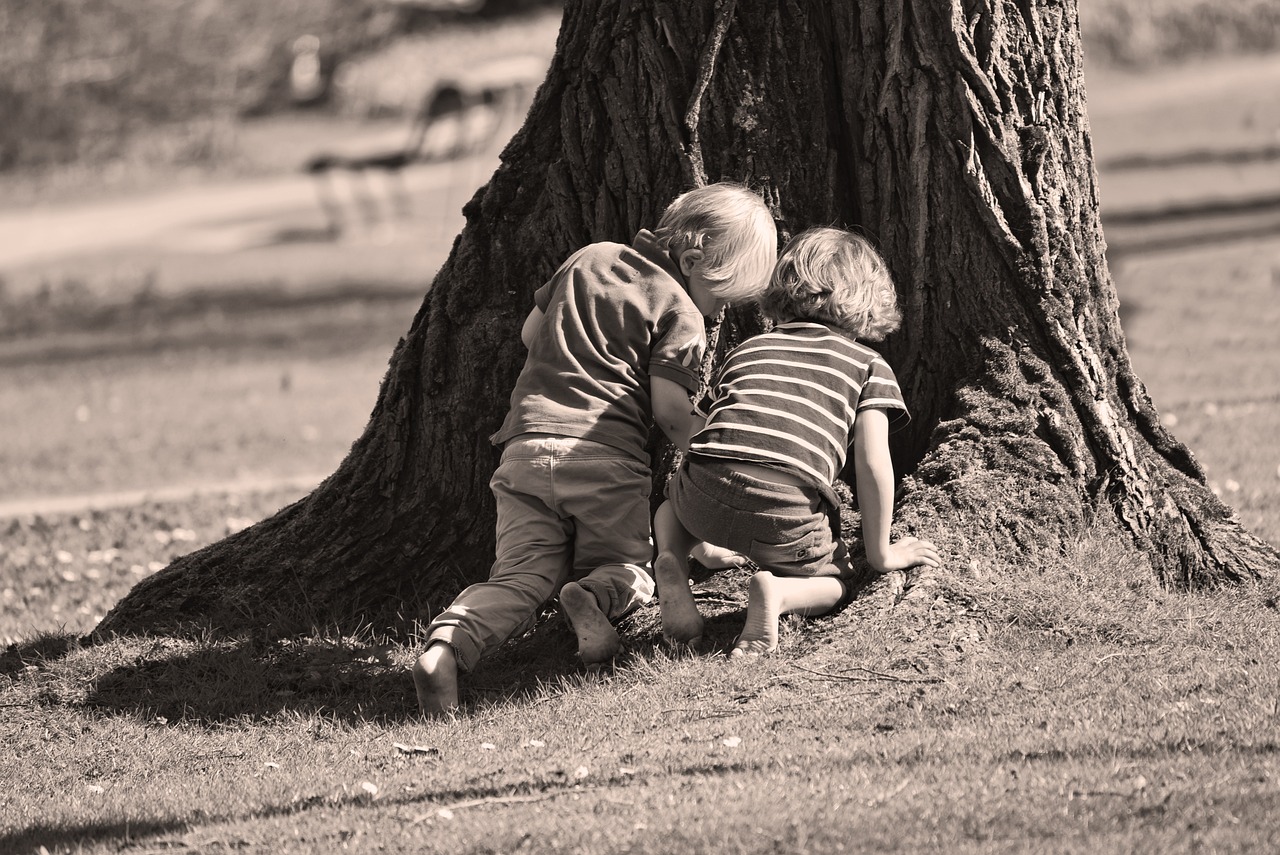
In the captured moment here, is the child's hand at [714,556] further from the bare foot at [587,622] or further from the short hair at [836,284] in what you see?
the short hair at [836,284]

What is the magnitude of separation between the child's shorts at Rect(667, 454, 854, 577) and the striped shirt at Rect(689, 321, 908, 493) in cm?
5

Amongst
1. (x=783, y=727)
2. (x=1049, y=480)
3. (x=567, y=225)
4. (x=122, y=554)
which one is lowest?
(x=122, y=554)

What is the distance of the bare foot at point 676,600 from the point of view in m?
4.13

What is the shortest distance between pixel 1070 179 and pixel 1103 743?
6.28 feet

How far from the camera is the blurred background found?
10102 millimetres

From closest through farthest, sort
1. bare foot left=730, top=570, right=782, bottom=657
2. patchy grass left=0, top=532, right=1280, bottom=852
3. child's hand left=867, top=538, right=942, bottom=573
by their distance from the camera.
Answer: patchy grass left=0, top=532, right=1280, bottom=852 → bare foot left=730, top=570, right=782, bottom=657 → child's hand left=867, top=538, right=942, bottom=573

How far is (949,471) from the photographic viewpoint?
14.5 feet

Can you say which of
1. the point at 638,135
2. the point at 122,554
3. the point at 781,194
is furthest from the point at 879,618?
the point at 122,554

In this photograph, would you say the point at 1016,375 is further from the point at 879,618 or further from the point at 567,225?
the point at 567,225

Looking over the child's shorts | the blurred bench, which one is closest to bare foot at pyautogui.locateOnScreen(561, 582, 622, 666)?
the child's shorts

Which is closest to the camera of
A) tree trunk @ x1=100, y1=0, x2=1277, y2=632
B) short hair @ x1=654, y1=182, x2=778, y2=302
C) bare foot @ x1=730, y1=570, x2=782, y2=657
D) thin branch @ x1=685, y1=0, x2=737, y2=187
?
bare foot @ x1=730, y1=570, x2=782, y2=657

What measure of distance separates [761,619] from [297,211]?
19.3 m

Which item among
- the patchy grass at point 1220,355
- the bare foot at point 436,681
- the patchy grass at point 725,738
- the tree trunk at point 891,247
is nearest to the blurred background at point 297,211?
the patchy grass at point 1220,355

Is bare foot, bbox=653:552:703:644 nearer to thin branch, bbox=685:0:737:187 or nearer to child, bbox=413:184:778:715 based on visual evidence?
child, bbox=413:184:778:715
